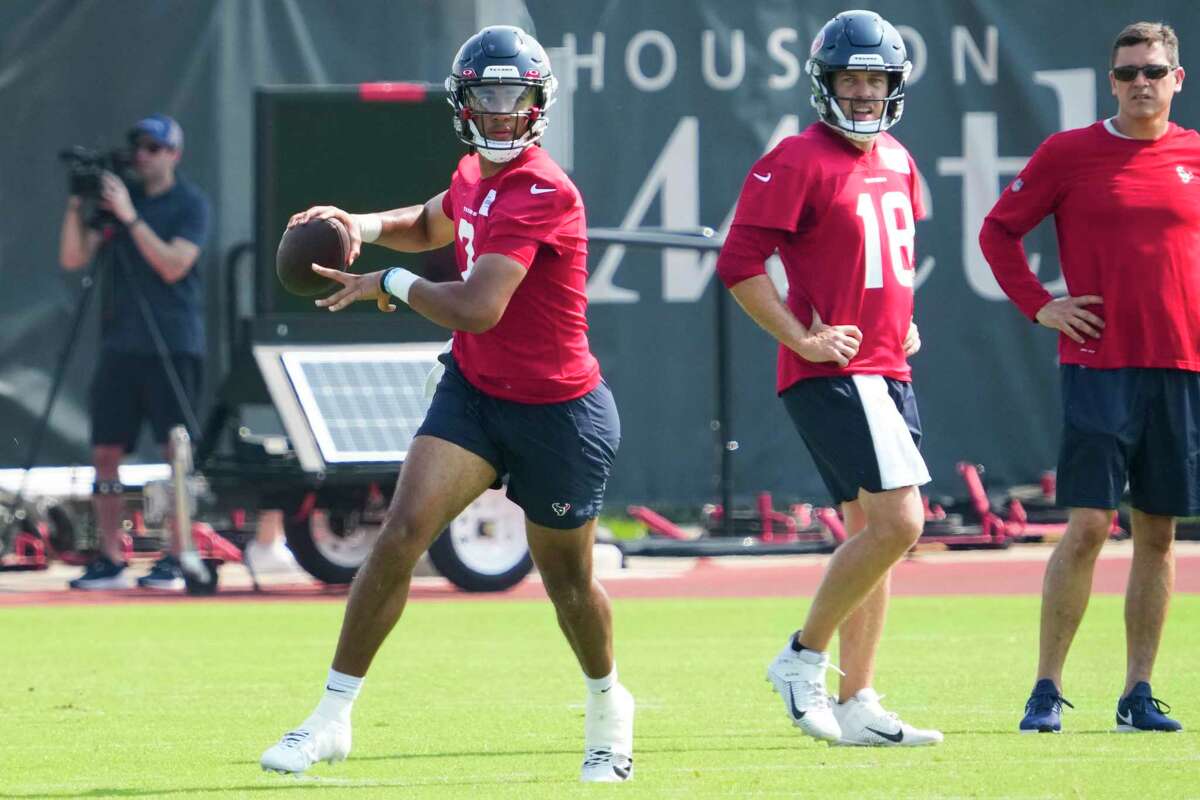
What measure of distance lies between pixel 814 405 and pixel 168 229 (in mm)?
7451

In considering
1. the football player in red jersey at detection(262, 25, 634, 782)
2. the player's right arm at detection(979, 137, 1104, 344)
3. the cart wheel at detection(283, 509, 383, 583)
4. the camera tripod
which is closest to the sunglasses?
the player's right arm at detection(979, 137, 1104, 344)

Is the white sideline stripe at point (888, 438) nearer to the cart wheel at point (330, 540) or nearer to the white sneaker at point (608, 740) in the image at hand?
the white sneaker at point (608, 740)

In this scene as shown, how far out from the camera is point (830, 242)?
6.58 meters

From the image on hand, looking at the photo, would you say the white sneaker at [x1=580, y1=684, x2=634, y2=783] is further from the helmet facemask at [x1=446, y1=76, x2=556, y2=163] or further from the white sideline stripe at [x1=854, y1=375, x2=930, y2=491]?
the helmet facemask at [x1=446, y1=76, x2=556, y2=163]

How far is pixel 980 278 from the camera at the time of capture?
48.6 feet

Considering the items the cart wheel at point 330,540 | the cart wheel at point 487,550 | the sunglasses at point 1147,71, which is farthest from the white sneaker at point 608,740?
the cart wheel at point 330,540

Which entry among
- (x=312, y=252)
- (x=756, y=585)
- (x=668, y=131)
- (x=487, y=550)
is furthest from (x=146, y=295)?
(x=312, y=252)

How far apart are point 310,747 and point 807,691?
1535 mm

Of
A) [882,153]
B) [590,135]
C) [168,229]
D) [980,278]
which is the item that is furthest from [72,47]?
[882,153]

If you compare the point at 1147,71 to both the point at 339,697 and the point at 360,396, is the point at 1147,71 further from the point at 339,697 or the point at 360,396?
the point at 360,396

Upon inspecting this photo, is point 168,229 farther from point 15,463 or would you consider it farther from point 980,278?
point 980,278

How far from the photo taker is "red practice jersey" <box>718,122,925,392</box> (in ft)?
21.6

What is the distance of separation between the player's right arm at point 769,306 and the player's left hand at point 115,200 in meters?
7.18

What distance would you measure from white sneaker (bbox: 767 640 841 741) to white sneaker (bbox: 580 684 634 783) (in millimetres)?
706
